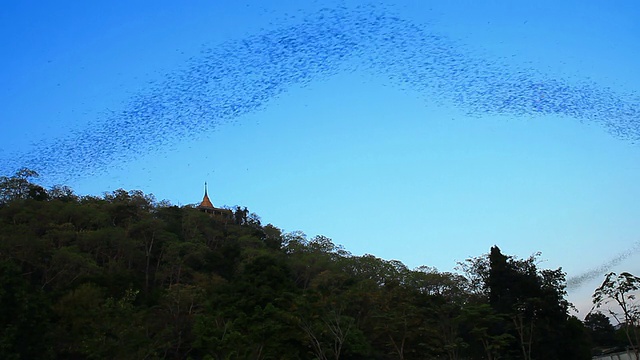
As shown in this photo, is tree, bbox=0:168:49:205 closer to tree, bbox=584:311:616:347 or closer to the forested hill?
the forested hill

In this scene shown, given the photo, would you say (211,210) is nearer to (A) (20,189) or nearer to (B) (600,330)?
(A) (20,189)

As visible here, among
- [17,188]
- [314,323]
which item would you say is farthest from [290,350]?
[17,188]

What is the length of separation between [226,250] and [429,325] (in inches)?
815

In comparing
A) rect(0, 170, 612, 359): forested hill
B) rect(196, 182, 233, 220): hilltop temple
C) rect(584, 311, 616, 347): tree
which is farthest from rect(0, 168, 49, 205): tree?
rect(584, 311, 616, 347): tree

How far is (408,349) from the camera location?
2855 centimetres

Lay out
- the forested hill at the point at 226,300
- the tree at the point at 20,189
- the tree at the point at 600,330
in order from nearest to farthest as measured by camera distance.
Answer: the forested hill at the point at 226,300, the tree at the point at 20,189, the tree at the point at 600,330

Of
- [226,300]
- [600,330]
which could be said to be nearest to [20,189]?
[226,300]

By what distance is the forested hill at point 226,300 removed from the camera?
2142cm

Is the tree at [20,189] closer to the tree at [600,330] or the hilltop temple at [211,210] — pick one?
the hilltop temple at [211,210]

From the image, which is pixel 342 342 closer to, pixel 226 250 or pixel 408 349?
pixel 408 349

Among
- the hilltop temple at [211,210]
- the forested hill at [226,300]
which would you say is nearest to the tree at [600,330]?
the forested hill at [226,300]

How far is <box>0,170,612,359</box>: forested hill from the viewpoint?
2142 cm

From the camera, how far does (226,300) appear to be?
2930 centimetres

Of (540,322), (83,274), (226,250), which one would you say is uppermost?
(226,250)
